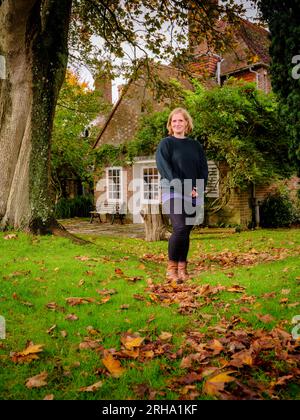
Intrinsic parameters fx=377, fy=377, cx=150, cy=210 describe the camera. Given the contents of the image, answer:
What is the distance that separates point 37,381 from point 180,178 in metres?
3.15

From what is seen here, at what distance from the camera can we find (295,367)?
2625 mm

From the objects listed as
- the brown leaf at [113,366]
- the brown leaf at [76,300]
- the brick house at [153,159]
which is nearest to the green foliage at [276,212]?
the brick house at [153,159]

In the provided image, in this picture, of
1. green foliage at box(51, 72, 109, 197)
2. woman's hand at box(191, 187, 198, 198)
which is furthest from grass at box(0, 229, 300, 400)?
green foliage at box(51, 72, 109, 197)

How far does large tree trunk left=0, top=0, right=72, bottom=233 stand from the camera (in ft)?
23.2

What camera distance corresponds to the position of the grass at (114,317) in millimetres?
2494

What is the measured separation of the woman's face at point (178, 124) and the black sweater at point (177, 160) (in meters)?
0.10

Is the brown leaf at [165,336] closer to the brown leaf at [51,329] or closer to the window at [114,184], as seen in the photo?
the brown leaf at [51,329]

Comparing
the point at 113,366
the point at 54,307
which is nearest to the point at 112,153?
the point at 54,307

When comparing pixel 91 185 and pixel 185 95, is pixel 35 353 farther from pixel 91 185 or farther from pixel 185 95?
pixel 91 185

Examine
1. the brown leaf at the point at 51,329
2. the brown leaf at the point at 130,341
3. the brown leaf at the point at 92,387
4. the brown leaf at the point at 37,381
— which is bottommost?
the brown leaf at the point at 92,387

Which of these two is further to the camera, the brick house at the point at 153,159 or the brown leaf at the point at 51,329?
the brick house at the point at 153,159

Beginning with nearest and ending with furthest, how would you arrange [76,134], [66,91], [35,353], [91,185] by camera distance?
1. [35,353]
2. [66,91]
3. [76,134]
4. [91,185]
